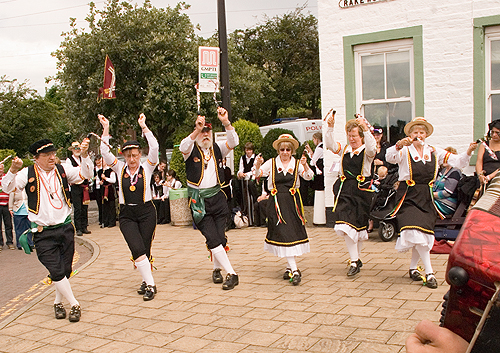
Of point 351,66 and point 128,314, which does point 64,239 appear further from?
point 351,66

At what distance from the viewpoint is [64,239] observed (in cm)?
627

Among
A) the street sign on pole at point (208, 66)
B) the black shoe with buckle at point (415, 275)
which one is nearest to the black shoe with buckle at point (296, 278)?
the black shoe with buckle at point (415, 275)

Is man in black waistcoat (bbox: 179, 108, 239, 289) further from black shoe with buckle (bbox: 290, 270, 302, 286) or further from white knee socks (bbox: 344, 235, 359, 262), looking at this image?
white knee socks (bbox: 344, 235, 359, 262)

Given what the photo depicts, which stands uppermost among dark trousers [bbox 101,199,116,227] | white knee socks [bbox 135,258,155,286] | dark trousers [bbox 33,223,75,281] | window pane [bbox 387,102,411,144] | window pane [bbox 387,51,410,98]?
window pane [bbox 387,51,410,98]

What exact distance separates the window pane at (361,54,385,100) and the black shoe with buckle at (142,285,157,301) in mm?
5891

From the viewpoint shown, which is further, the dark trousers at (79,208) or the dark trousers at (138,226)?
the dark trousers at (79,208)

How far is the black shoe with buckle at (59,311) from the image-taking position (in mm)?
6230

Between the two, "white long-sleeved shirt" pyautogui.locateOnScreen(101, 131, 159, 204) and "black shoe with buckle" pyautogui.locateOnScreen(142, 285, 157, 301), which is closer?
"black shoe with buckle" pyautogui.locateOnScreen(142, 285, 157, 301)

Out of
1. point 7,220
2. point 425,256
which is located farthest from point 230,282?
point 7,220

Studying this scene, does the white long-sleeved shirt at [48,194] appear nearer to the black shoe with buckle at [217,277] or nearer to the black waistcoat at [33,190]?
the black waistcoat at [33,190]

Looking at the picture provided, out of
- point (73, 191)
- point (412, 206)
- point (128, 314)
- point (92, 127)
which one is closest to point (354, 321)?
point (412, 206)

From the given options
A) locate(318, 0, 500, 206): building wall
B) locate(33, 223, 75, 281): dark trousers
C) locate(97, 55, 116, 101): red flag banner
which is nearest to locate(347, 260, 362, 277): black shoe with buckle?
locate(33, 223, 75, 281): dark trousers

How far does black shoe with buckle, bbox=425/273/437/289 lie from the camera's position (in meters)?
6.28

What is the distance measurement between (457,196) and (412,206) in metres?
2.85
